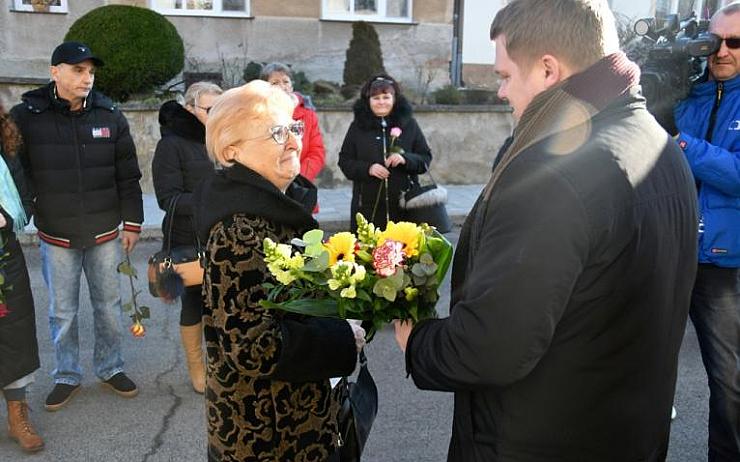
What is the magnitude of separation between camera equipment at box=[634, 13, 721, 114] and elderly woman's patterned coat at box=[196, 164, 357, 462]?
1.68 m

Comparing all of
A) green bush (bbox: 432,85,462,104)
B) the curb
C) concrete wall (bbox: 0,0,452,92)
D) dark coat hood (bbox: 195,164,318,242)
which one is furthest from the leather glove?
concrete wall (bbox: 0,0,452,92)

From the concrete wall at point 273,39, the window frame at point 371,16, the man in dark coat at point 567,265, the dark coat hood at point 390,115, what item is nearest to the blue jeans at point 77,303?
the dark coat hood at point 390,115

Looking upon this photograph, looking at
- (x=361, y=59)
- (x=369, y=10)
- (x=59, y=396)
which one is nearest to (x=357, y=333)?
(x=59, y=396)

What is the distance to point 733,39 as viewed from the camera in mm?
2746

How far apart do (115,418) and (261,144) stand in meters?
2.40

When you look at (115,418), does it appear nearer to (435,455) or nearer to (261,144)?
(435,455)

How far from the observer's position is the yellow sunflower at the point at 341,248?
1759 millimetres

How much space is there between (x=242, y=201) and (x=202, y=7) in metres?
13.4

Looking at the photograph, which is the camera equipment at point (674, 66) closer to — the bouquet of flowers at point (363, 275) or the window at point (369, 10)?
the bouquet of flowers at point (363, 275)

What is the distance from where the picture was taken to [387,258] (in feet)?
5.49

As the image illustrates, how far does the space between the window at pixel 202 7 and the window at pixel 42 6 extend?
172 centimetres

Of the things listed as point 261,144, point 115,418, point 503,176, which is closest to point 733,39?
point 503,176

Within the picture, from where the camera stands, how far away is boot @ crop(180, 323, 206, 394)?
Result: 394 centimetres

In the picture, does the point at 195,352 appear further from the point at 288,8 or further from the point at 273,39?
the point at 288,8
